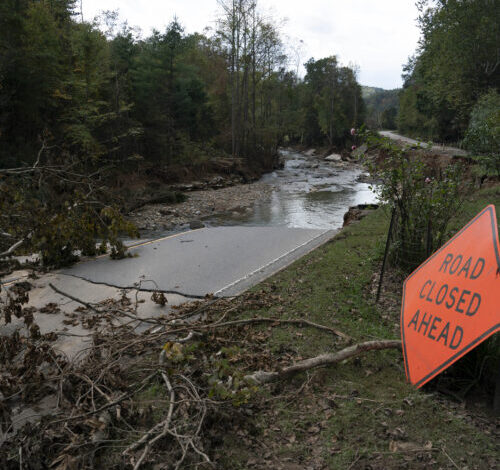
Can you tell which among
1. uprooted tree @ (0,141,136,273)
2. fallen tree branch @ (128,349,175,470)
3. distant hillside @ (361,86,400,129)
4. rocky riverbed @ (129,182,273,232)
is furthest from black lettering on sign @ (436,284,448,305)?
distant hillside @ (361,86,400,129)

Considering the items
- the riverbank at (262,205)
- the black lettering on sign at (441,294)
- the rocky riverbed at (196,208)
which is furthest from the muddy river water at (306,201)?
the black lettering on sign at (441,294)

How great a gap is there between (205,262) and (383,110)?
122 m

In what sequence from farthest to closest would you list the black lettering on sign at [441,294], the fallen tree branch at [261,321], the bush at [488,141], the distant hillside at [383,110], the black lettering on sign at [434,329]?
the distant hillside at [383,110], the bush at [488,141], the fallen tree branch at [261,321], the black lettering on sign at [441,294], the black lettering on sign at [434,329]

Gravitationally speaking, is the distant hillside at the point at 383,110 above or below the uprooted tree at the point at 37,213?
above

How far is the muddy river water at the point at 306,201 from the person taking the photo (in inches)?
687

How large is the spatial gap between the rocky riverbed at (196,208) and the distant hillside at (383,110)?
188 ft

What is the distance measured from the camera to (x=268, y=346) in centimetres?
470

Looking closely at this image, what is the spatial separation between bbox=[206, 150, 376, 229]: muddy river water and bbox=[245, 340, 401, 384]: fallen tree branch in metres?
5.64

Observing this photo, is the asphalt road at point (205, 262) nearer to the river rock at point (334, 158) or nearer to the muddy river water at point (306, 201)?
the muddy river water at point (306, 201)

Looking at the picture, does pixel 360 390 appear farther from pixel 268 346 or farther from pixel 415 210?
pixel 415 210

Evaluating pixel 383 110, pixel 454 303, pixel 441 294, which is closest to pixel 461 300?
pixel 454 303

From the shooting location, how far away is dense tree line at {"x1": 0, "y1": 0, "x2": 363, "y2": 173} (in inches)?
707

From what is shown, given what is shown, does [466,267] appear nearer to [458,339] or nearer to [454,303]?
[454,303]

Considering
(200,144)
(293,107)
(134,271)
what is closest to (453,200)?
(134,271)
